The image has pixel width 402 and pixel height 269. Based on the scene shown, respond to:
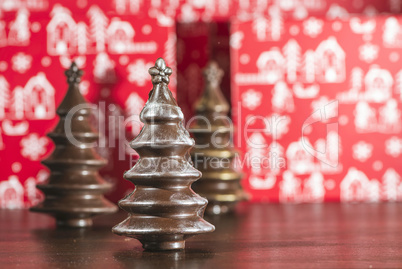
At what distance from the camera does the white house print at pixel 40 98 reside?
1479mm

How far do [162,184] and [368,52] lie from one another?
0.99m

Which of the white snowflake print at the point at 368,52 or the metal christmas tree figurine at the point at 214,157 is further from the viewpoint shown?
the white snowflake print at the point at 368,52

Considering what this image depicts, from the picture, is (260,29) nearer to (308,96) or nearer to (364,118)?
(308,96)

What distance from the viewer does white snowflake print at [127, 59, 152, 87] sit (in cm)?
149

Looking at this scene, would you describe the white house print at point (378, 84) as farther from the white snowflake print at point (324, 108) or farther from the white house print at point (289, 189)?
the white house print at point (289, 189)

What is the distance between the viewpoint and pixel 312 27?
156 centimetres

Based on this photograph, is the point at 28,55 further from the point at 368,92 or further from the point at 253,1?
the point at 368,92

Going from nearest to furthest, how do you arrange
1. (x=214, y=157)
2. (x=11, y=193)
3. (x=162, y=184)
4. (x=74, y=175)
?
1. (x=162, y=184)
2. (x=74, y=175)
3. (x=214, y=157)
4. (x=11, y=193)

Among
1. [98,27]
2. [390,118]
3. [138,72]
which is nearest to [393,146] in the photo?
[390,118]

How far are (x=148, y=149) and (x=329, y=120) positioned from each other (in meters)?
0.89

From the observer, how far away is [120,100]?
1.48 m

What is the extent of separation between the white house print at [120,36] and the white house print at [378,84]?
645 millimetres

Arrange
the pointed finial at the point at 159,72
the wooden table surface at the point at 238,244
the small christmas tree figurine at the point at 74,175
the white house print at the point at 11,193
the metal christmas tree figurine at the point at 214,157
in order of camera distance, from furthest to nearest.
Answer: the white house print at the point at 11,193, the metal christmas tree figurine at the point at 214,157, the small christmas tree figurine at the point at 74,175, the pointed finial at the point at 159,72, the wooden table surface at the point at 238,244

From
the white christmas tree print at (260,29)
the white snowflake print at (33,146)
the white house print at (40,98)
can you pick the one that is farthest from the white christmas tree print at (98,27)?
the white christmas tree print at (260,29)
